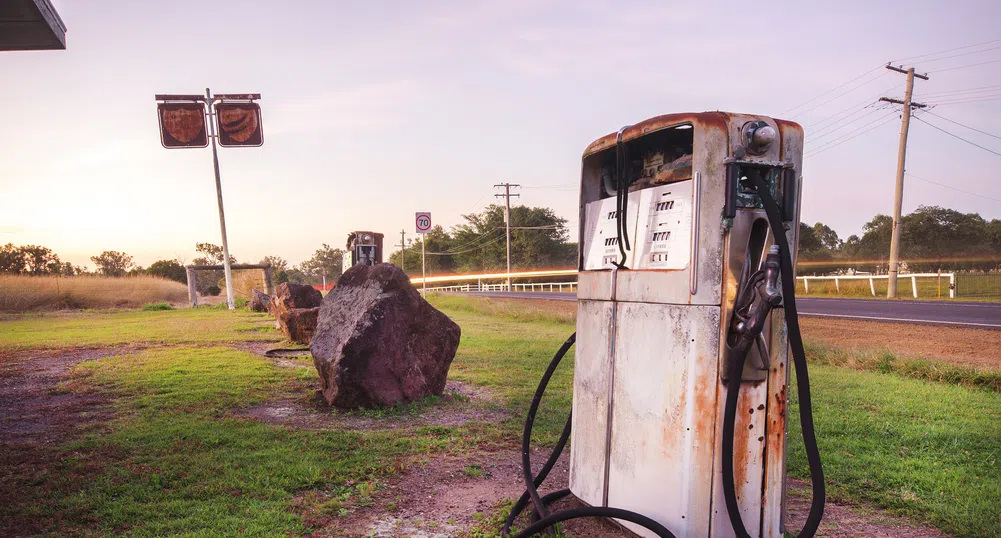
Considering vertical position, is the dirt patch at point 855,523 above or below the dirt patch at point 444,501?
above

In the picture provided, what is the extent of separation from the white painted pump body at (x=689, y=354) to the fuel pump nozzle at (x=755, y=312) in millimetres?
37

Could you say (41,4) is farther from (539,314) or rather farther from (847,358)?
(539,314)

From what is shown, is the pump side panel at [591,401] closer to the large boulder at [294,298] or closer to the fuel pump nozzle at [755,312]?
the fuel pump nozzle at [755,312]

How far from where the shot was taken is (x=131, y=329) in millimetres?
13250

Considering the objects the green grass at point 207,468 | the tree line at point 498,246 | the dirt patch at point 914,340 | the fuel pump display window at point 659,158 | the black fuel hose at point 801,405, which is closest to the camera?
the black fuel hose at point 801,405

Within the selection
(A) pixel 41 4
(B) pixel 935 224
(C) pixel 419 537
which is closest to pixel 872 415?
(C) pixel 419 537

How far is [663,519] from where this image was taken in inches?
A: 95.7

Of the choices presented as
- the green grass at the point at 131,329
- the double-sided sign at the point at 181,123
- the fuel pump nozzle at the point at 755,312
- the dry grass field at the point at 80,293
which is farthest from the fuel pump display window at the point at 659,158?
the dry grass field at the point at 80,293

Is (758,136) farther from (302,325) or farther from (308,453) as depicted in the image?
(302,325)

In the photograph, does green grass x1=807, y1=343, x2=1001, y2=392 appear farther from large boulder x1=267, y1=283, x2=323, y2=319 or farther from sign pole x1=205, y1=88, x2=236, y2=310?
sign pole x1=205, y1=88, x2=236, y2=310

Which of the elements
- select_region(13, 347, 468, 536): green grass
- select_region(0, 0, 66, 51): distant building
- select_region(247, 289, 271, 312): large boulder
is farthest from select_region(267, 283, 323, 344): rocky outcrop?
select_region(247, 289, 271, 312): large boulder

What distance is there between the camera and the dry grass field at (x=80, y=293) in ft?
62.3

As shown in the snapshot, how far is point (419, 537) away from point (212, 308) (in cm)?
1966

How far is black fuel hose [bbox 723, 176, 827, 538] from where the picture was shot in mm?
2129
